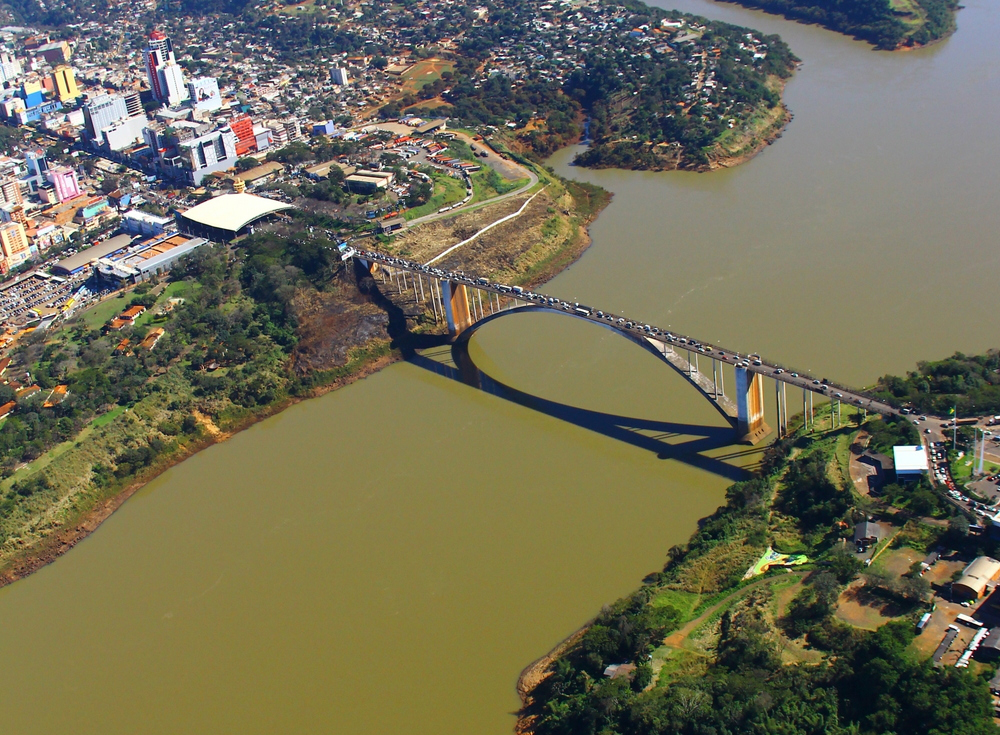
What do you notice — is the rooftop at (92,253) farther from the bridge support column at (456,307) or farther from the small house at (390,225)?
the bridge support column at (456,307)

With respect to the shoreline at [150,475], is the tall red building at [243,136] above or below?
above

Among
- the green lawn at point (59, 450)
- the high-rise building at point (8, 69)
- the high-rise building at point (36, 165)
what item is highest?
the high-rise building at point (8, 69)

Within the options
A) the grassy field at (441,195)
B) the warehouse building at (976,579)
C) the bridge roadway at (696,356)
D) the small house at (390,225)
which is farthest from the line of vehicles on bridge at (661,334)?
the grassy field at (441,195)

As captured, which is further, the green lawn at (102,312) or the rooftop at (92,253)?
the rooftop at (92,253)

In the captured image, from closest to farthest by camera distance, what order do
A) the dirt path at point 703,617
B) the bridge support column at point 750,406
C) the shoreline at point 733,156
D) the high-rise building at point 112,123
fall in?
the dirt path at point 703,617
the bridge support column at point 750,406
the shoreline at point 733,156
the high-rise building at point 112,123

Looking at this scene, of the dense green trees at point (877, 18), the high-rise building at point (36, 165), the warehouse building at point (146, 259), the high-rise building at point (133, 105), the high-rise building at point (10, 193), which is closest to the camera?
the warehouse building at point (146, 259)

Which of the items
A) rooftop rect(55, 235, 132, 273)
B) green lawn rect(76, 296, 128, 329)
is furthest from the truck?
rooftop rect(55, 235, 132, 273)
